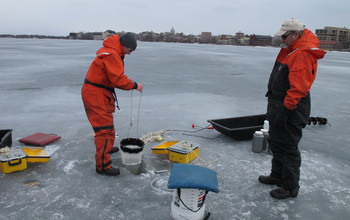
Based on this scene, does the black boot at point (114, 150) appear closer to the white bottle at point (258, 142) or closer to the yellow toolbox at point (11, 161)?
the yellow toolbox at point (11, 161)

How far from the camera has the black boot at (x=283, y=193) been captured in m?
2.64

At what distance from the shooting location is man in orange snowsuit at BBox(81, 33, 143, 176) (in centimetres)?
272

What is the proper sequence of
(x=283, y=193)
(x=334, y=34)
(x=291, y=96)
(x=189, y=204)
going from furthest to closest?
1. (x=334, y=34)
2. (x=283, y=193)
3. (x=291, y=96)
4. (x=189, y=204)

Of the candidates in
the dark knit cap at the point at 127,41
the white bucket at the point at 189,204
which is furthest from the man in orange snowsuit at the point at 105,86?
the white bucket at the point at 189,204

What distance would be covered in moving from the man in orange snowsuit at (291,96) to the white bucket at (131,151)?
1347 mm

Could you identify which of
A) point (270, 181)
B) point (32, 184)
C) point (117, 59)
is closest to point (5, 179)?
point (32, 184)

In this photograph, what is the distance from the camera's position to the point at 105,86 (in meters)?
2.86

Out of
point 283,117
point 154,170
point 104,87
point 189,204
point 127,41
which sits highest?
point 127,41

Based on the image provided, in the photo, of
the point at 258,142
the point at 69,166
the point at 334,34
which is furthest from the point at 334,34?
the point at 69,166

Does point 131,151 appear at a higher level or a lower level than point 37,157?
higher

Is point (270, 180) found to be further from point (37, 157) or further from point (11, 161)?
point (11, 161)

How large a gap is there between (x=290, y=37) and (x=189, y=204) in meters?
1.55

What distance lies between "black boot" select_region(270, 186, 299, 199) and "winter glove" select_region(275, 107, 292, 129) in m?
0.59

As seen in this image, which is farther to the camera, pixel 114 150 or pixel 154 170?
pixel 114 150
